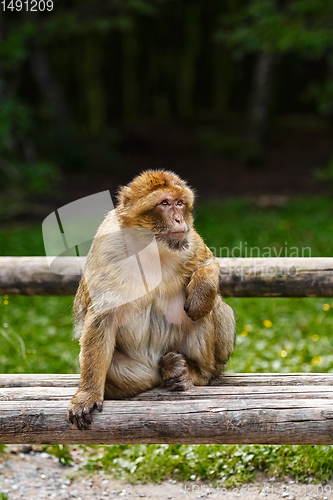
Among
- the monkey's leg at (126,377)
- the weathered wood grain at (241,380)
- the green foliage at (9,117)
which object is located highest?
the green foliage at (9,117)

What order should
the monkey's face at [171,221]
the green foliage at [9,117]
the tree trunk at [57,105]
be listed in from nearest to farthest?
1. the monkey's face at [171,221]
2. the green foliage at [9,117]
3. the tree trunk at [57,105]

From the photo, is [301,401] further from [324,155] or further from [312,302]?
[324,155]

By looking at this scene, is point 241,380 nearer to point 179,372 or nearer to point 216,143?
point 179,372

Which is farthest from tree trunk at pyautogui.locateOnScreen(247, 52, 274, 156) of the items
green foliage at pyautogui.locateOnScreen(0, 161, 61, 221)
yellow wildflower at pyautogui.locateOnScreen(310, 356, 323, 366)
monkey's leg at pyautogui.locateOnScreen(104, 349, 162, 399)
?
monkey's leg at pyautogui.locateOnScreen(104, 349, 162, 399)

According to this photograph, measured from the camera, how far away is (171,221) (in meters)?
2.73

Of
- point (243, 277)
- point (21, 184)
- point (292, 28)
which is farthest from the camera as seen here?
point (21, 184)

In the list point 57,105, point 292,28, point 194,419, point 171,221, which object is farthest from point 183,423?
point 57,105

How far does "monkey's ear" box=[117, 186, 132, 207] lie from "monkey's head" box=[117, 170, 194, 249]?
0.01 metres

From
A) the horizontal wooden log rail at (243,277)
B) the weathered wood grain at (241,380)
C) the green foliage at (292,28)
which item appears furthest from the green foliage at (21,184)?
the weathered wood grain at (241,380)

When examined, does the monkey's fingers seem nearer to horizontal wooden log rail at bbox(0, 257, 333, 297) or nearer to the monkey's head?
the monkey's head

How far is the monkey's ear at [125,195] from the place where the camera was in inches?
113

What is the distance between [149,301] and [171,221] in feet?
1.35

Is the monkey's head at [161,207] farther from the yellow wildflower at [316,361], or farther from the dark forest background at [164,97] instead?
the dark forest background at [164,97]

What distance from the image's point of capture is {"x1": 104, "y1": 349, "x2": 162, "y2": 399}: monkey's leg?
2.84m
